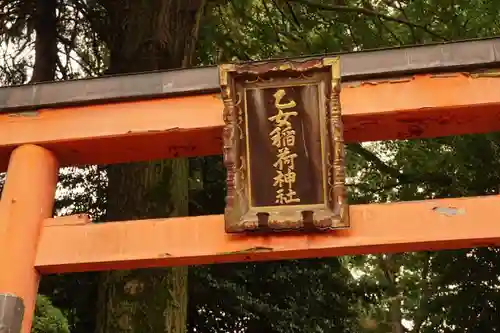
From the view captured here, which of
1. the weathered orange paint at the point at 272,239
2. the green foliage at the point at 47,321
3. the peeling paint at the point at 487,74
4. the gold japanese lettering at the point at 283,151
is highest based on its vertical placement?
the peeling paint at the point at 487,74

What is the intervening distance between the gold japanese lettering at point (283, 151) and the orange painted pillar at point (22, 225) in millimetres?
1043

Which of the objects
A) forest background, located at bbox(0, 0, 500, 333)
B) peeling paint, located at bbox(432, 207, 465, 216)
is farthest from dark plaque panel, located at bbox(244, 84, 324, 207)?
forest background, located at bbox(0, 0, 500, 333)

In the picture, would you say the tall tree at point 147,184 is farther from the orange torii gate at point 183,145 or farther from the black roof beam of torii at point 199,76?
the black roof beam of torii at point 199,76

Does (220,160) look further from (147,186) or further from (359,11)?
(147,186)

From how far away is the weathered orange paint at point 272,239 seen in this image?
2496 millimetres

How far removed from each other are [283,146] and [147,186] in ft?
5.83

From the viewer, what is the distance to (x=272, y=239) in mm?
2541

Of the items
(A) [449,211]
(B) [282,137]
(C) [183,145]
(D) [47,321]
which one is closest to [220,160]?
(D) [47,321]

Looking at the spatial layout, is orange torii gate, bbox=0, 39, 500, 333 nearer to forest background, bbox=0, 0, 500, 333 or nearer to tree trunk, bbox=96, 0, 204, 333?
tree trunk, bbox=96, 0, 204, 333

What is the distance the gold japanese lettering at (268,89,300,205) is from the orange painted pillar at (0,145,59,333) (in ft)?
3.42

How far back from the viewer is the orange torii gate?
8.28 feet

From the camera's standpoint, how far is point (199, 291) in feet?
21.8

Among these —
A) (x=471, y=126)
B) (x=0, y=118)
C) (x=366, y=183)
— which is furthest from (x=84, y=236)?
(x=366, y=183)

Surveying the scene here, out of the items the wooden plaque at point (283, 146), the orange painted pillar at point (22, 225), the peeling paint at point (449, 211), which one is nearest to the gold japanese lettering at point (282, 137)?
the wooden plaque at point (283, 146)
